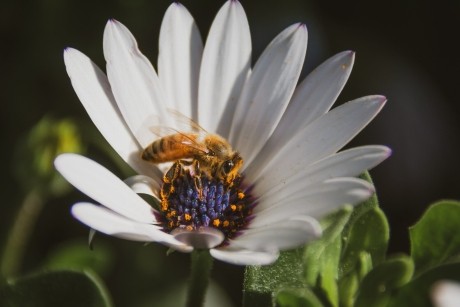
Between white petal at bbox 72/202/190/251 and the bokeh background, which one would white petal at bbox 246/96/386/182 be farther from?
the bokeh background

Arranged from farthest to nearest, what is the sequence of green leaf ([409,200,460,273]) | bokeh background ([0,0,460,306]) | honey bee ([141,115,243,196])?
bokeh background ([0,0,460,306]), honey bee ([141,115,243,196]), green leaf ([409,200,460,273])

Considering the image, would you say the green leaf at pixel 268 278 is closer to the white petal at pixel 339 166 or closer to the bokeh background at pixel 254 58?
the white petal at pixel 339 166

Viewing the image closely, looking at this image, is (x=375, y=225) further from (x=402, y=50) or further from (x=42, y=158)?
(x=402, y=50)

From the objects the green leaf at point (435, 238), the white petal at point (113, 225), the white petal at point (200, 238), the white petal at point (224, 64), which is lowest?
the green leaf at point (435, 238)

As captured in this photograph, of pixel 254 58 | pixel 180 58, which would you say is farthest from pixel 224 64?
pixel 254 58

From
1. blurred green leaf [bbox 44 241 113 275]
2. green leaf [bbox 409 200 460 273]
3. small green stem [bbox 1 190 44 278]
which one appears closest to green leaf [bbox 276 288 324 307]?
green leaf [bbox 409 200 460 273]

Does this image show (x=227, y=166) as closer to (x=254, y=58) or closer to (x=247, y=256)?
(x=247, y=256)

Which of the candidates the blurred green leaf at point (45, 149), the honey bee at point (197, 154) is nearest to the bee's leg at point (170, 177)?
the honey bee at point (197, 154)
